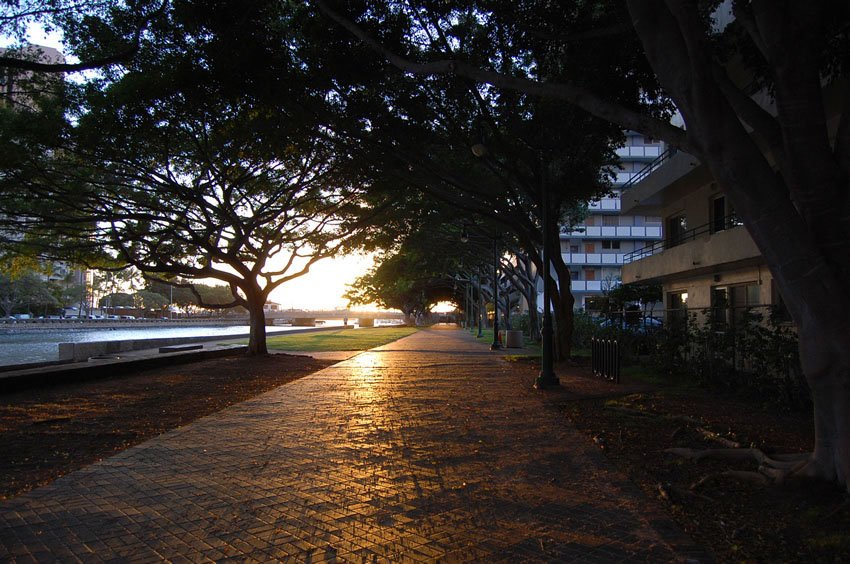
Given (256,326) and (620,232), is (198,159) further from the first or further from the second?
(620,232)

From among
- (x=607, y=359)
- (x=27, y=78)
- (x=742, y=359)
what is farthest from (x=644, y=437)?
(x=27, y=78)

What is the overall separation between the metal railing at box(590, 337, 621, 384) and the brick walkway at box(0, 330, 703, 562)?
4.58 meters

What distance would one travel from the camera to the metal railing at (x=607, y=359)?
11508 millimetres

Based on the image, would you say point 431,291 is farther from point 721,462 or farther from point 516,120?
point 721,462

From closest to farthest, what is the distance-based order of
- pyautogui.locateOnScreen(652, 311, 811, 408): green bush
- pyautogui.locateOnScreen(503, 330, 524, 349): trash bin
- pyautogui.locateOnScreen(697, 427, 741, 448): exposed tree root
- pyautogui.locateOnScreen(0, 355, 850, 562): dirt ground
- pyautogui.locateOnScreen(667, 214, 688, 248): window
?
1. pyautogui.locateOnScreen(0, 355, 850, 562): dirt ground
2. pyautogui.locateOnScreen(697, 427, 741, 448): exposed tree root
3. pyautogui.locateOnScreen(652, 311, 811, 408): green bush
4. pyautogui.locateOnScreen(667, 214, 688, 248): window
5. pyautogui.locateOnScreen(503, 330, 524, 349): trash bin

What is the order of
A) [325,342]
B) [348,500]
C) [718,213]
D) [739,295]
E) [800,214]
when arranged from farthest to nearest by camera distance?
[325,342] < [718,213] < [739,295] < [800,214] < [348,500]

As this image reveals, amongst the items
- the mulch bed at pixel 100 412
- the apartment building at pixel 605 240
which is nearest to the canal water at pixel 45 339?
the mulch bed at pixel 100 412

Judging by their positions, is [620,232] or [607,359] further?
[620,232]

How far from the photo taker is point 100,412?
8266mm

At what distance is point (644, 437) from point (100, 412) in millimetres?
7616

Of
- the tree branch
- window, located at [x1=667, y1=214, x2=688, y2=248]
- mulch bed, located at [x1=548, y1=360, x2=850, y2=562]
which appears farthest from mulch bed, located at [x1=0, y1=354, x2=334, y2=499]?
window, located at [x1=667, y1=214, x2=688, y2=248]

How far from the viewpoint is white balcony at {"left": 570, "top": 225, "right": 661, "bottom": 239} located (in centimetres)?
5134

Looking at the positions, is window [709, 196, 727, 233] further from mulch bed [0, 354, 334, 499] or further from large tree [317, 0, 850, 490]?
large tree [317, 0, 850, 490]

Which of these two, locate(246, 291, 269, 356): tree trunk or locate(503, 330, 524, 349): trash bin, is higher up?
locate(246, 291, 269, 356): tree trunk
